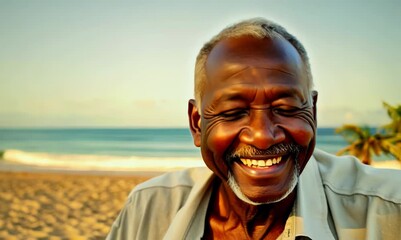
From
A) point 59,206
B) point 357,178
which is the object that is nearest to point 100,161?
point 59,206

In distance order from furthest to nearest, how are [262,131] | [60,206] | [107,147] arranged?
[107,147], [60,206], [262,131]

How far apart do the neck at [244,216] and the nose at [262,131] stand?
381 mm

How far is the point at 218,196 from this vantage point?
101 inches

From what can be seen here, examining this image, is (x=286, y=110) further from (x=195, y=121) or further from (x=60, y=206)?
(x=60, y=206)

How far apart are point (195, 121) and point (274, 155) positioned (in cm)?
54

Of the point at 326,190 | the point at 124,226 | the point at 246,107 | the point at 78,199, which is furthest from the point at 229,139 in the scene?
the point at 78,199

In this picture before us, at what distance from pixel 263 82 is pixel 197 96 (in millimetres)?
409

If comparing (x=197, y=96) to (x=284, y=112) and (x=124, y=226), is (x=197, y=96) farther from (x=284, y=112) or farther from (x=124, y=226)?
(x=124, y=226)

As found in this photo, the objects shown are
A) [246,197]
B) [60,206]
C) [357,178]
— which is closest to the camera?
[246,197]

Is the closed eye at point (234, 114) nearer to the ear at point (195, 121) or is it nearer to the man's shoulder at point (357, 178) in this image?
the ear at point (195, 121)

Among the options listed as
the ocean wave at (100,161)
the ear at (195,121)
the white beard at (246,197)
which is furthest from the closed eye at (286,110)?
the ocean wave at (100,161)

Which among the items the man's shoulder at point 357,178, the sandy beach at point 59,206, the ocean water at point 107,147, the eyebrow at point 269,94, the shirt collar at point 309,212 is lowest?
the ocean water at point 107,147

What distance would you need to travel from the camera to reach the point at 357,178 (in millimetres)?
2238

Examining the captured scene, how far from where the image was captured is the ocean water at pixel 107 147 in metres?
29.7
